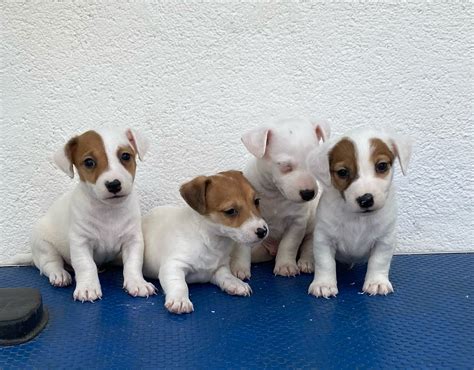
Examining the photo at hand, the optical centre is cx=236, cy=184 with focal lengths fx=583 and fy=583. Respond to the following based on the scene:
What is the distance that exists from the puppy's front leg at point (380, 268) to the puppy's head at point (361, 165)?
0.30 m

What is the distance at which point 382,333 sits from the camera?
2.32 meters

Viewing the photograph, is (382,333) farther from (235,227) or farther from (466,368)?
(235,227)

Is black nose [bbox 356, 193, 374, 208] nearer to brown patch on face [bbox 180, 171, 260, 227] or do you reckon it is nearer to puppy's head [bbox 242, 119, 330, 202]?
puppy's head [bbox 242, 119, 330, 202]

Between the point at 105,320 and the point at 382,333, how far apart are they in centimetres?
116

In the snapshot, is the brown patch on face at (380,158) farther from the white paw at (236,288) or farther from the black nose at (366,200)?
the white paw at (236,288)

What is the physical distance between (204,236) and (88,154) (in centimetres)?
68

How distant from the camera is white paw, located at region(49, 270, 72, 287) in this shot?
298cm

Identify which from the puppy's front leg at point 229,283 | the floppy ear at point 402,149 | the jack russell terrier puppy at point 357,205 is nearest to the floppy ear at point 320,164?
the jack russell terrier puppy at point 357,205

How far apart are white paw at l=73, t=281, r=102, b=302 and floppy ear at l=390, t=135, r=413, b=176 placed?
1.53m

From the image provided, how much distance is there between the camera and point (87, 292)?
2750 mm

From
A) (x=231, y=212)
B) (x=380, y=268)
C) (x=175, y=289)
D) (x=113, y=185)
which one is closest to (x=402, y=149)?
(x=380, y=268)

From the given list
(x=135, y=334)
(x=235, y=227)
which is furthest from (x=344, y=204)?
(x=135, y=334)

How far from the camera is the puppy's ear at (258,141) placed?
295 centimetres

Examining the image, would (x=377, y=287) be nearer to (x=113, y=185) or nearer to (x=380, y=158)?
(x=380, y=158)
